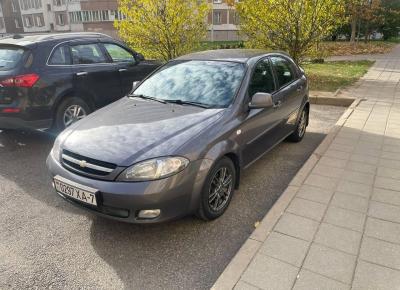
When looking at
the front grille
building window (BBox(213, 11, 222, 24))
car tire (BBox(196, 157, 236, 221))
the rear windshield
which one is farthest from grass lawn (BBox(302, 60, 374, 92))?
building window (BBox(213, 11, 222, 24))

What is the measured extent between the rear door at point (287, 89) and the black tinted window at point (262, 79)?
17cm

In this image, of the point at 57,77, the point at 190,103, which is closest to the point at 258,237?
the point at 190,103

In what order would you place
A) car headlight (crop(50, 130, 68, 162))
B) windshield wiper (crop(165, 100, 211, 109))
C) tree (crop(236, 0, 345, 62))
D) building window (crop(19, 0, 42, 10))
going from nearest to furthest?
1. car headlight (crop(50, 130, 68, 162))
2. windshield wiper (crop(165, 100, 211, 109))
3. tree (crop(236, 0, 345, 62))
4. building window (crop(19, 0, 42, 10))

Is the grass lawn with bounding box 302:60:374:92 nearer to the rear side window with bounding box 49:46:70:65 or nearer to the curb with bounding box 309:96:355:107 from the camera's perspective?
the curb with bounding box 309:96:355:107

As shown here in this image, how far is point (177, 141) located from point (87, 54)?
153 inches

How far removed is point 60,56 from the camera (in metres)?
5.63

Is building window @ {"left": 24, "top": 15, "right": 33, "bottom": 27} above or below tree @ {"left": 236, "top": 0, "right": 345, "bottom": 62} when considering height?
above

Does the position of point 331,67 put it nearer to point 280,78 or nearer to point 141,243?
point 280,78

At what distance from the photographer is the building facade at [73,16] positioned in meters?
49.4

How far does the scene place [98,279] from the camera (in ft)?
8.99

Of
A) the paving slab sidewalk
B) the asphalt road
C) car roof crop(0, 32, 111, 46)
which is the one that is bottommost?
the asphalt road

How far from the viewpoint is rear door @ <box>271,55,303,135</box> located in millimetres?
4828

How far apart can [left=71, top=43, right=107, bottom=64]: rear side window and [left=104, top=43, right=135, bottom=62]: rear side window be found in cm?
23

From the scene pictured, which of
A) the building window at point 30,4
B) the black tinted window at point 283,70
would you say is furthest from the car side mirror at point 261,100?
the building window at point 30,4
